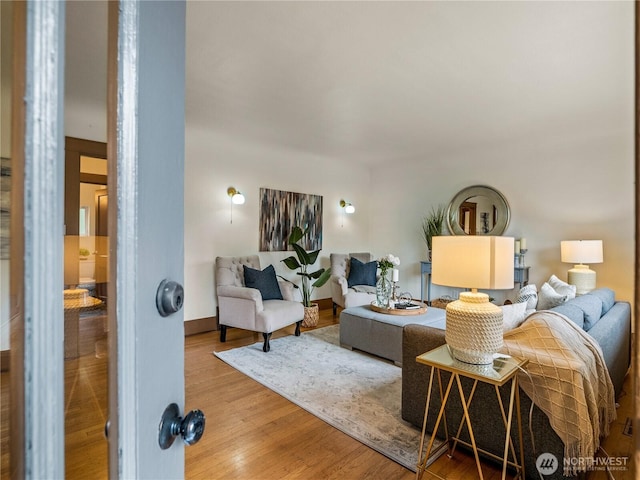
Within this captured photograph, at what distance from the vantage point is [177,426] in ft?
1.80

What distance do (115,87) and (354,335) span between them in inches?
128

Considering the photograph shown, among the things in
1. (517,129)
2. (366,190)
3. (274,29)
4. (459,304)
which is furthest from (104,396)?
(366,190)

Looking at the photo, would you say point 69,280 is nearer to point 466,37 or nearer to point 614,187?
point 466,37

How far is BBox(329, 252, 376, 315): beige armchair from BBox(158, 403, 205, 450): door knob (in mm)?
3935

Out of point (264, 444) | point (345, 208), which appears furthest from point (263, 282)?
point (345, 208)

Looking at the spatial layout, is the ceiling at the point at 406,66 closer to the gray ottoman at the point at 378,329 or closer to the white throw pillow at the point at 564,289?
the white throw pillow at the point at 564,289

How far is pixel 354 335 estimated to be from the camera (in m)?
3.43

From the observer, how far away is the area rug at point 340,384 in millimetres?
2020

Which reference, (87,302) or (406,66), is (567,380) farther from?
(406,66)

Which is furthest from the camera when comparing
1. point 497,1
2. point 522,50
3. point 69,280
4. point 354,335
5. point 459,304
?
point 354,335

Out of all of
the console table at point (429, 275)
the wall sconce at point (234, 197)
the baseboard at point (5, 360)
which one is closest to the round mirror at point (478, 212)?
the console table at point (429, 275)

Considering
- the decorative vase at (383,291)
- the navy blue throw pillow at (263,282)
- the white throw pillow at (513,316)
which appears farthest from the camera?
the navy blue throw pillow at (263,282)

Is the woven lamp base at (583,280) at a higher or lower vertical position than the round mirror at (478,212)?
lower

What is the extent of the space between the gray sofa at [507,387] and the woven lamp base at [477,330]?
283 millimetres
